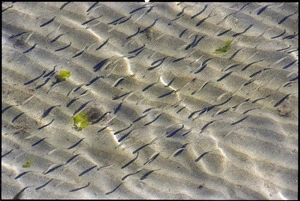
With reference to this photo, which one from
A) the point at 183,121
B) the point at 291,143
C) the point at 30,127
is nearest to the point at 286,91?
the point at 291,143

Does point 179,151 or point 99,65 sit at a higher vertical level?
point 99,65


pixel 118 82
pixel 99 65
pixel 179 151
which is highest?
pixel 99 65

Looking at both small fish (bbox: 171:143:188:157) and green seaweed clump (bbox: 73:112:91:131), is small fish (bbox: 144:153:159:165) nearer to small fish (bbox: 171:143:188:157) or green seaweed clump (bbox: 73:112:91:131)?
small fish (bbox: 171:143:188:157)

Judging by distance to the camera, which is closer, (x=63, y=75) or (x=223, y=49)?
(x=63, y=75)

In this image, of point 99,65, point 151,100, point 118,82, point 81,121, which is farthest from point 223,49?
point 81,121

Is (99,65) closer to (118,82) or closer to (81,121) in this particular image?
(118,82)

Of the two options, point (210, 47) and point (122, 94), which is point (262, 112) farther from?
point (122, 94)

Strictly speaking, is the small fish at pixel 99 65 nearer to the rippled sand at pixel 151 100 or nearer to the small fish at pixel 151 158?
the rippled sand at pixel 151 100
